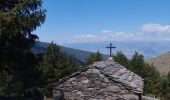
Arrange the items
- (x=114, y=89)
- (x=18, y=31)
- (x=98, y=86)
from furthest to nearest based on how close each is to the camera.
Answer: (x=18, y=31) → (x=98, y=86) → (x=114, y=89)

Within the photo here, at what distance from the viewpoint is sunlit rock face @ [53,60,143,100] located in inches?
869

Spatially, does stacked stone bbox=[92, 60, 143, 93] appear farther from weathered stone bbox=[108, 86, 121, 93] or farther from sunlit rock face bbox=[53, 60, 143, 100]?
weathered stone bbox=[108, 86, 121, 93]

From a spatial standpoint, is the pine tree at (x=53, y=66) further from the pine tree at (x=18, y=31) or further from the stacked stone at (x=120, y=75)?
the stacked stone at (x=120, y=75)

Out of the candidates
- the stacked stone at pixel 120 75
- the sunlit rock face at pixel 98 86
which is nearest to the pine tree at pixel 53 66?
the stacked stone at pixel 120 75

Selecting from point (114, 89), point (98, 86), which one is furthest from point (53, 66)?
point (114, 89)

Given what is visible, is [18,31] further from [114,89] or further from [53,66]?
[53,66]

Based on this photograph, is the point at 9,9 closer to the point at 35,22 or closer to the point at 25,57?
the point at 35,22

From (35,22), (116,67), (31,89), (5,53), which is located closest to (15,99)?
(5,53)

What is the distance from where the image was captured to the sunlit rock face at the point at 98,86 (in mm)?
22062

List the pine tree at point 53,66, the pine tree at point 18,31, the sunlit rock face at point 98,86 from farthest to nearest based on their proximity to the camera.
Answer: the pine tree at point 53,66
the pine tree at point 18,31
the sunlit rock face at point 98,86

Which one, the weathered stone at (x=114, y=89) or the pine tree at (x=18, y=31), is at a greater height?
the pine tree at (x=18, y=31)

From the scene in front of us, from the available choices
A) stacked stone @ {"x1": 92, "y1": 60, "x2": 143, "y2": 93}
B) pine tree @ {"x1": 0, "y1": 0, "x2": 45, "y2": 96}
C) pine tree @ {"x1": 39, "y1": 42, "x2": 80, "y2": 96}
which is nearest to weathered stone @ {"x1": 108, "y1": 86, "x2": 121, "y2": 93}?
stacked stone @ {"x1": 92, "y1": 60, "x2": 143, "y2": 93}

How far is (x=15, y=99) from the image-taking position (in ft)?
109

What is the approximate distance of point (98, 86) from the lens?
73.8 ft
